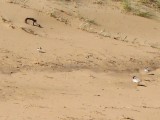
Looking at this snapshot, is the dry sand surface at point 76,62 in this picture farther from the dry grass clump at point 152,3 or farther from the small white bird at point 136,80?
the dry grass clump at point 152,3

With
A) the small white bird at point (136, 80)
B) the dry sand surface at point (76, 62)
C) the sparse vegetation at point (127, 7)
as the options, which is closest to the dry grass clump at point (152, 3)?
the sparse vegetation at point (127, 7)

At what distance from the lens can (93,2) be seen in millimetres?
14109

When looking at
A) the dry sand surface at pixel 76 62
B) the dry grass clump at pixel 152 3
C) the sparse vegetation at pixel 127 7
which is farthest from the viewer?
the dry grass clump at pixel 152 3

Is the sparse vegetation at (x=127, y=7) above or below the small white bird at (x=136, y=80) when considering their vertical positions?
above

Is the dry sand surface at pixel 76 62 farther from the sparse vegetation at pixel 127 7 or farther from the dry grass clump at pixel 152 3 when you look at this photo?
the dry grass clump at pixel 152 3

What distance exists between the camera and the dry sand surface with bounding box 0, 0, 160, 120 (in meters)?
7.25

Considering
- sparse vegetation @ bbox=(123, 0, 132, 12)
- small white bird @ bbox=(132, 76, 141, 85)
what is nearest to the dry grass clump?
sparse vegetation @ bbox=(123, 0, 132, 12)

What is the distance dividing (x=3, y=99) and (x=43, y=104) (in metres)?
0.54

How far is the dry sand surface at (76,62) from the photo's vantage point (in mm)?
7254

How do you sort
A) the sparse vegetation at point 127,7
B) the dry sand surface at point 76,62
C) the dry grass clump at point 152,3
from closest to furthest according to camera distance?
the dry sand surface at point 76,62, the sparse vegetation at point 127,7, the dry grass clump at point 152,3

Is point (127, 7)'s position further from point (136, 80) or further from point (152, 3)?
point (136, 80)

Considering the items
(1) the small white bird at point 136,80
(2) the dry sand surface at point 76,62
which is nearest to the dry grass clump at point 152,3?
(2) the dry sand surface at point 76,62

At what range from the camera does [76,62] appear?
9.97m

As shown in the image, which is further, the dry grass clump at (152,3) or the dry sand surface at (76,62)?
the dry grass clump at (152,3)
